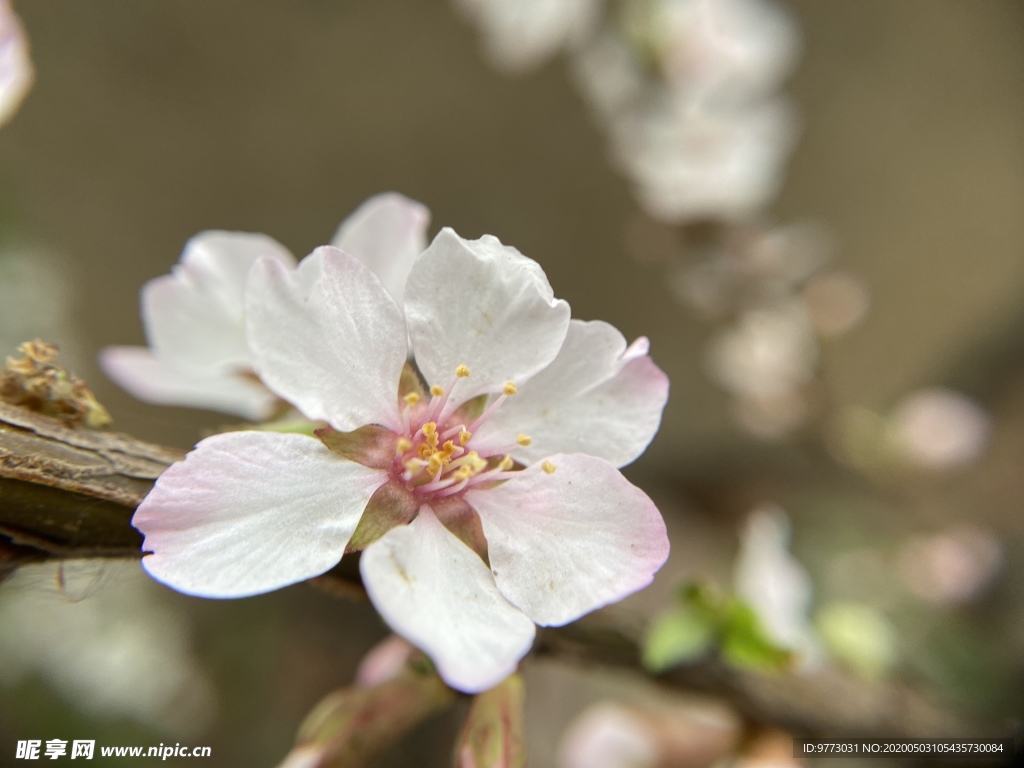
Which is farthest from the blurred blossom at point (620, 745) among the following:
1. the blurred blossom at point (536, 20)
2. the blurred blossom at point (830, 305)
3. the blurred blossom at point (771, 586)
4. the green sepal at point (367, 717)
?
the blurred blossom at point (536, 20)

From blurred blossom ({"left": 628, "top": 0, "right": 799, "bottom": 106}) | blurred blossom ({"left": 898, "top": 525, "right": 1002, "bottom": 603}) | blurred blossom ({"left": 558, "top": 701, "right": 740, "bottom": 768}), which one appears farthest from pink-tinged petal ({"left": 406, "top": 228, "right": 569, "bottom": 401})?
blurred blossom ({"left": 898, "top": 525, "right": 1002, "bottom": 603})

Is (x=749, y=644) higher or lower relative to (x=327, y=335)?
lower

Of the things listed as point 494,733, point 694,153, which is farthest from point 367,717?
point 694,153

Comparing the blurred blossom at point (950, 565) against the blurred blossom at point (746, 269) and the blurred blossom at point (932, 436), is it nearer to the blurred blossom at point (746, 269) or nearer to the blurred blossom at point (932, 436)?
the blurred blossom at point (932, 436)

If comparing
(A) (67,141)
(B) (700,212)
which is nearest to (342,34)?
(A) (67,141)

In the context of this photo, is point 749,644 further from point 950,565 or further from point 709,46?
point 950,565

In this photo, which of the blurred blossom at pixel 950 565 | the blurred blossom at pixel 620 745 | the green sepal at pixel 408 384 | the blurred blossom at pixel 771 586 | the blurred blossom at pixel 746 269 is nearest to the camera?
the green sepal at pixel 408 384
